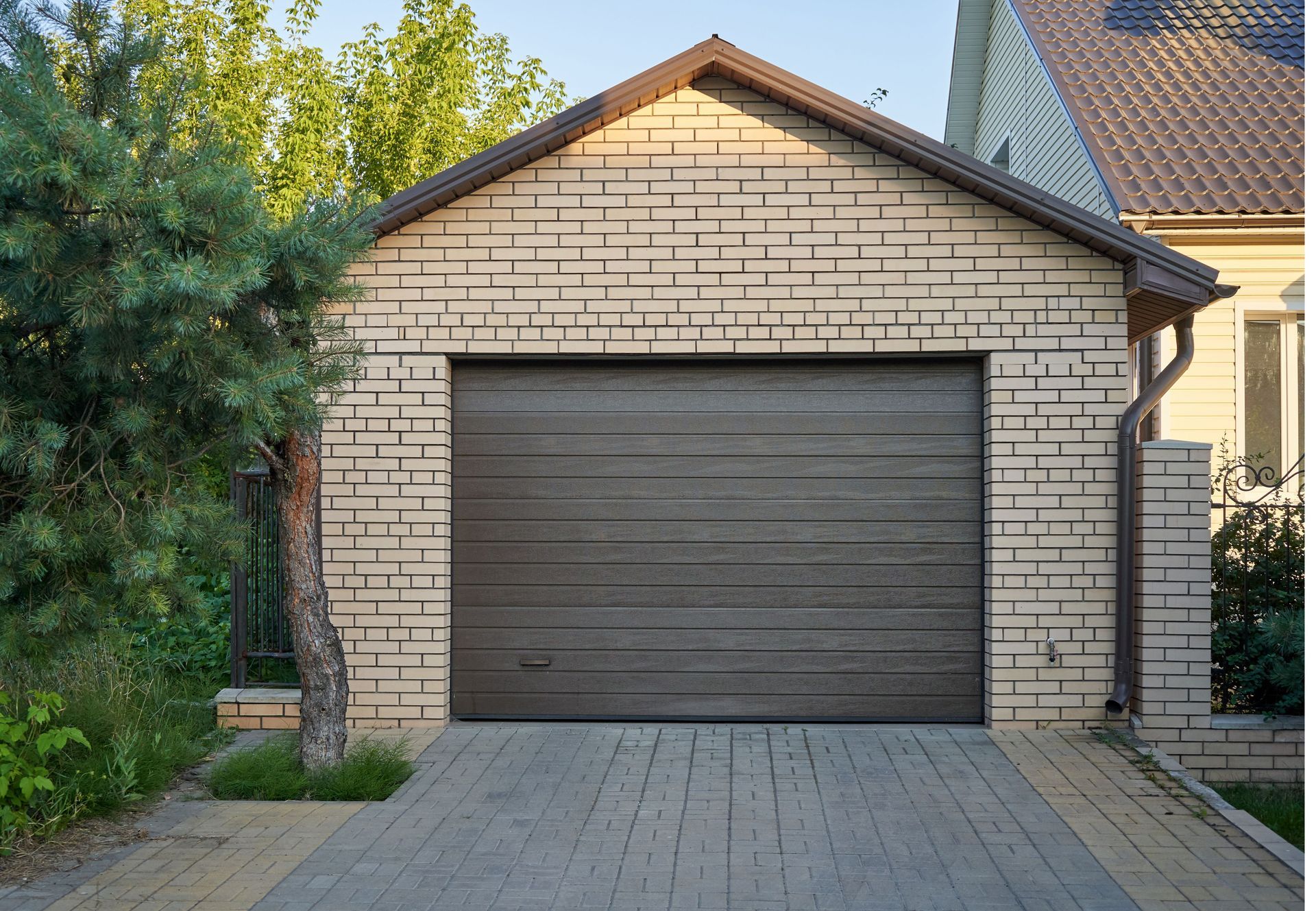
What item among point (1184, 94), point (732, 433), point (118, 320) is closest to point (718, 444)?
point (732, 433)

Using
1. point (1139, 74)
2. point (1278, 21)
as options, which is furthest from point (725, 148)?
point (1278, 21)

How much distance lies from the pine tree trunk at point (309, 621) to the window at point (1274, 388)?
8558 mm

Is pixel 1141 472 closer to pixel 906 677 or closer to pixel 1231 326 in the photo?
pixel 906 677

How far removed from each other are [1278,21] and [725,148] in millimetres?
9043

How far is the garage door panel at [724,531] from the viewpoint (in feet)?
27.2

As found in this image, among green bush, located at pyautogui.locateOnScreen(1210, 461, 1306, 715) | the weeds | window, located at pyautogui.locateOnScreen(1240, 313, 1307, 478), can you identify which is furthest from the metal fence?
window, located at pyautogui.locateOnScreen(1240, 313, 1307, 478)

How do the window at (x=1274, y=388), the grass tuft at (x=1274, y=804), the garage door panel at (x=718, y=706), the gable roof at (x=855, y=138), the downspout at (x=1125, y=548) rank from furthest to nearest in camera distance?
the window at (x=1274, y=388) < the garage door panel at (x=718, y=706) < the downspout at (x=1125, y=548) < the gable roof at (x=855, y=138) < the grass tuft at (x=1274, y=804)

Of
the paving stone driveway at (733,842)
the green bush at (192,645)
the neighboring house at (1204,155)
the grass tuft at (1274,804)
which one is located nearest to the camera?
the paving stone driveway at (733,842)

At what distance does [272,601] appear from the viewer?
8.40 meters

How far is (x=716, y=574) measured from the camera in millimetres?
8312

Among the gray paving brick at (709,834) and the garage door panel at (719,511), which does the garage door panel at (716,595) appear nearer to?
the garage door panel at (719,511)

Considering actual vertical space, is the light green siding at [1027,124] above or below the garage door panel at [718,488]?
above

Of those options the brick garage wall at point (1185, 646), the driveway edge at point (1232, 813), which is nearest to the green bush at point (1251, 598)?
the brick garage wall at point (1185, 646)

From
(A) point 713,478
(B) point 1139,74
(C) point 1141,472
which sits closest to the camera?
(C) point 1141,472
